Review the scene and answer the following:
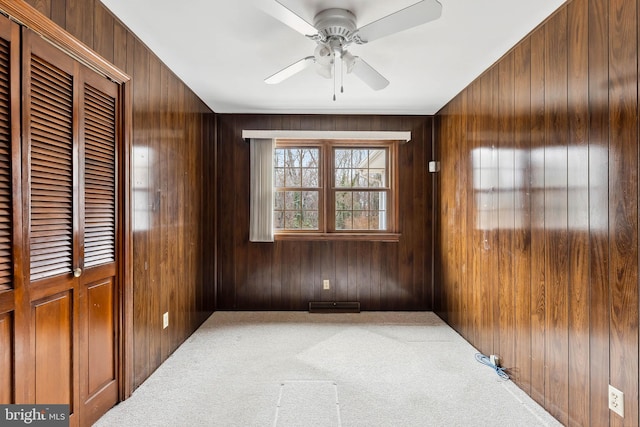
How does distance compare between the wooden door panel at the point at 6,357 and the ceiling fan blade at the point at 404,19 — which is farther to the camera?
the ceiling fan blade at the point at 404,19

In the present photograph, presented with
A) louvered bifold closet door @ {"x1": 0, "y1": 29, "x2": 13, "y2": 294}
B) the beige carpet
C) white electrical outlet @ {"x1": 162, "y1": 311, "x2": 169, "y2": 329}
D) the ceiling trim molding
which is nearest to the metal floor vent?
the beige carpet

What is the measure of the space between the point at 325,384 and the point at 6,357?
1.80 m

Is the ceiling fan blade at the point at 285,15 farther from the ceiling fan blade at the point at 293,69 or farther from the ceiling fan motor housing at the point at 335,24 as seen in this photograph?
the ceiling fan blade at the point at 293,69

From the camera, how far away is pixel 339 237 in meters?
4.23

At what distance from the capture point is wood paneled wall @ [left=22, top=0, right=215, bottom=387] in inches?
83.0

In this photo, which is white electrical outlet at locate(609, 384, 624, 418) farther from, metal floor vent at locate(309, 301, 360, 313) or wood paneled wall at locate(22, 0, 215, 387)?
wood paneled wall at locate(22, 0, 215, 387)

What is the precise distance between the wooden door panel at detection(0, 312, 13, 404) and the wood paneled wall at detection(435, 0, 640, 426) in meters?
2.76

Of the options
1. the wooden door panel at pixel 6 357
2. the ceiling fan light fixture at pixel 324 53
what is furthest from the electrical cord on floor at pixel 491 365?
the wooden door panel at pixel 6 357

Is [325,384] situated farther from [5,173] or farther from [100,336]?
[5,173]

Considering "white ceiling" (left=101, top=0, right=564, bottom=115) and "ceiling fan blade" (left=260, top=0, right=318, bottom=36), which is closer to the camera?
"ceiling fan blade" (left=260, top=0, right=318, bottom=36)

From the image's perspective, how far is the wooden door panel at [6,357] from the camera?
1459 millimetres

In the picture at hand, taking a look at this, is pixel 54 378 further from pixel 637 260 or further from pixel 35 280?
pixel 637 260

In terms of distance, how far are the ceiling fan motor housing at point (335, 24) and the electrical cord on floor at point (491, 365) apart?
261 centimetres

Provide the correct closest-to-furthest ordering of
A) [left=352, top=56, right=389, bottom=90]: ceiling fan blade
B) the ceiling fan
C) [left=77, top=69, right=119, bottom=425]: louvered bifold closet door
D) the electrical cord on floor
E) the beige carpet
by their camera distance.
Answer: the ceiling fan → [left=77, top=69, right=119, bottom=425]: louvered bifold closet door → the beige carpet → [left=352, top=56, right=389, bottom=90]: ceiling fan blade → the electrical cord on floor
